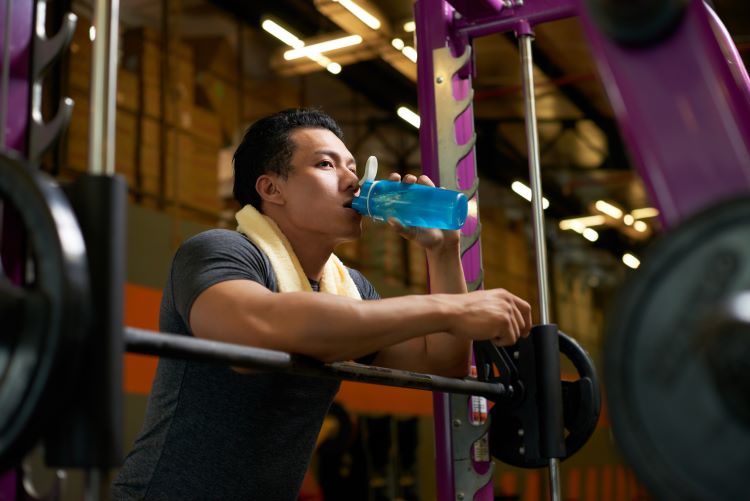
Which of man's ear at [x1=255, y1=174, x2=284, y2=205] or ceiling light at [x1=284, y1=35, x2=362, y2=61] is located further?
ceiling light at [x1=284, y1=35, x2=362, y2=61]

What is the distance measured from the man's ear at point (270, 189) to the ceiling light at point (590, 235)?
11932 millimetres

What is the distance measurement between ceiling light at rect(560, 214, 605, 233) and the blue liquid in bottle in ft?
36.9

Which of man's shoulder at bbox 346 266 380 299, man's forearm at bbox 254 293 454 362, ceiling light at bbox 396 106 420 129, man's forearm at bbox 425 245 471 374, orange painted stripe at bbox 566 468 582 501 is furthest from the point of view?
orange painted stripe at bbox 566 468 582 501

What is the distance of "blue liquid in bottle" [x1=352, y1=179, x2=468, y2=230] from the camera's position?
1846 mm

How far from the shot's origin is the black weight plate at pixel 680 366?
791 mm

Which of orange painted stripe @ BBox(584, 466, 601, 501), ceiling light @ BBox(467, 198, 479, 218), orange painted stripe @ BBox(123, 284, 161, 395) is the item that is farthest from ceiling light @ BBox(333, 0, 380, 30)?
orange painted stripe @ BBox(584, 466, 601, 501)

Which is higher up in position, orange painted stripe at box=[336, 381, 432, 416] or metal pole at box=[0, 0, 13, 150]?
orange painted stripe at box=[336, 381, 432, 416]

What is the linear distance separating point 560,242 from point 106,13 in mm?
13033

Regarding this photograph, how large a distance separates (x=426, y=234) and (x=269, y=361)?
0.77 metres

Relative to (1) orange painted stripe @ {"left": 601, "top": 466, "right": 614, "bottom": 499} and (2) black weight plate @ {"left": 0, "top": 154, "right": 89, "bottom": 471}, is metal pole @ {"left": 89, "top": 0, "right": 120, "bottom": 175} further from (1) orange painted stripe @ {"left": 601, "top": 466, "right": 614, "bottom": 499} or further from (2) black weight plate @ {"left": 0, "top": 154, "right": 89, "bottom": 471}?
(1) orange painted stripe @ {"left": 601, "top": 466, "right": 614, "bottom": 499}

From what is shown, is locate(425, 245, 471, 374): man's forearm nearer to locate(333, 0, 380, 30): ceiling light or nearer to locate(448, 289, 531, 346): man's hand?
locate(448, 289, 531, 346): man's hand

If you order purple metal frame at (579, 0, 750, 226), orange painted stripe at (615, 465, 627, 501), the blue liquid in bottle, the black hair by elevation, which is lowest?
orange painted stripe at (615, 465, 627, 501)

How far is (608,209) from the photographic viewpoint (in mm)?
12094

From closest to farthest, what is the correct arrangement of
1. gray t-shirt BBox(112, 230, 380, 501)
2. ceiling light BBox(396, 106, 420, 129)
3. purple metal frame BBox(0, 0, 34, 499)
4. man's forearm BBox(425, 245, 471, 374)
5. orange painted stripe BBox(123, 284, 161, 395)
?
purple metal frame BBox(0, 0, 34, 499)
gray t-shirt BBox(112, 230, 380, 501)
man's forearm BBox(425, 245, 471, 374)
orange painted stripe BBox(123, 284, 161, 395)
ceiling light BBox(396, 106, 420, 129)
